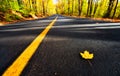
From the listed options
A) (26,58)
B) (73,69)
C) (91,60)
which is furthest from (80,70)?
(26,58)

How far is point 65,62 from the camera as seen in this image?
1.85 m

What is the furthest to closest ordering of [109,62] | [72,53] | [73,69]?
1. [72,53]
2. [109,62]
3. [73,69]

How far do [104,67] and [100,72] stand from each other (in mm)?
153

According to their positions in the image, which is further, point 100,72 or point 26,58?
point 26,58

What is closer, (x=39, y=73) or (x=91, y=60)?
(x=39, y=73)

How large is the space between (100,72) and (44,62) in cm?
66

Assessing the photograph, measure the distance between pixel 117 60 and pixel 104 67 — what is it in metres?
0.33

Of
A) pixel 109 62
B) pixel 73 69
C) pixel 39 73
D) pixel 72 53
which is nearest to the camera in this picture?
pixel 39 73

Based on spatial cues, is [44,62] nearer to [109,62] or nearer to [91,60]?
[91,60]

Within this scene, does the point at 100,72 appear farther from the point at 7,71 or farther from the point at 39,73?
the point at 7,71

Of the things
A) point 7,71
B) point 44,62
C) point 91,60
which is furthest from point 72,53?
point 7,71

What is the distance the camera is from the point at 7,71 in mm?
1549

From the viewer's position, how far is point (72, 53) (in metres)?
2.24

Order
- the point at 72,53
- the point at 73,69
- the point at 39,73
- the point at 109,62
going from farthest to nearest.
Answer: the point at 72,53, the point at 109,62, the point at 73,69, the point at 39,73
